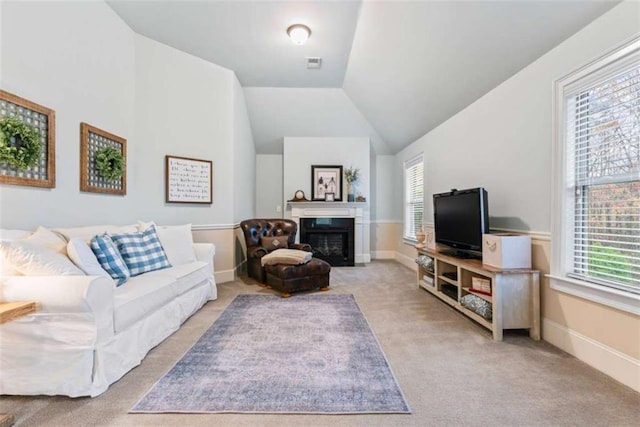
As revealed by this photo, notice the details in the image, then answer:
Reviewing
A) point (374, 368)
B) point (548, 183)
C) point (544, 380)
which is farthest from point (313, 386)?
point (548, 183)

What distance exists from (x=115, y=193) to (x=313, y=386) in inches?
120

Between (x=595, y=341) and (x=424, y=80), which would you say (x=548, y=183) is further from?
(x=424, y=80)

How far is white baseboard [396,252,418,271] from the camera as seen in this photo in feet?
17.9

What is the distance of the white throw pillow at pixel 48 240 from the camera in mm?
2125

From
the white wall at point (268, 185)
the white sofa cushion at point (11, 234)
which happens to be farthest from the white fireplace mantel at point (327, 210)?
the white sofa cushion at point (11, 234)

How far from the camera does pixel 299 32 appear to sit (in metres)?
3.55

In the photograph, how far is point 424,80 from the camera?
12.4 ft

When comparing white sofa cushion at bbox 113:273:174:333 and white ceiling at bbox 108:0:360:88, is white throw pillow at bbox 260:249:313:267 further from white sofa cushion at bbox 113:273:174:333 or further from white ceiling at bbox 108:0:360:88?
white ceiling at bbox 108:0:360:88

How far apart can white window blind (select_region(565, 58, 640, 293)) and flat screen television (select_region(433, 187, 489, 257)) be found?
71cm

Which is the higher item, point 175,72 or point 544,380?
point 175,72

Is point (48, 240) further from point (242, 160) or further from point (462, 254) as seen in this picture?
point (462, 254)

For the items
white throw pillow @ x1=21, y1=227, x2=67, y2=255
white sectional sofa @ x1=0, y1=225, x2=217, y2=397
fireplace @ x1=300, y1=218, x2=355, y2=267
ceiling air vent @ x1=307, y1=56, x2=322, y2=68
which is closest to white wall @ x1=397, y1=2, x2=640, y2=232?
ceiling air vent @ x1=307, y1=56, x2=322, y2=68

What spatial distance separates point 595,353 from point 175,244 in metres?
3.81

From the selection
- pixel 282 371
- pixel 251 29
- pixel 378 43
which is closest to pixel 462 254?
pixel 282 371
